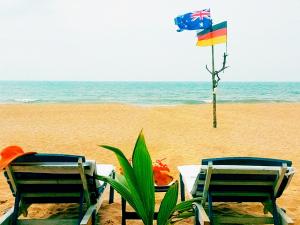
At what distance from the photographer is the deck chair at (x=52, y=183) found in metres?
3.58

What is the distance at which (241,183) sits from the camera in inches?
147

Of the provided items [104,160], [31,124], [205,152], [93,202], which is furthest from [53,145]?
[93,202]

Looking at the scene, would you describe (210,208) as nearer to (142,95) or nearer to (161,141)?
(161,141)

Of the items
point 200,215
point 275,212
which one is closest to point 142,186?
point 200,215

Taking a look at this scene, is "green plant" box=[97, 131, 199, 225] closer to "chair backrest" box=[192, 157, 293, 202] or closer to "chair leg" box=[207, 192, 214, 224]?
"chair backrest" box=[192, 157, 293, 202]

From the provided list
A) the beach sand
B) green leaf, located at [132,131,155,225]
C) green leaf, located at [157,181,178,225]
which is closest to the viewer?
green leaf, located at [132,131,155,225]

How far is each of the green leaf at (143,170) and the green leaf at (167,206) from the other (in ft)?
0.36

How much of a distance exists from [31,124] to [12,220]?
Result: 495 inches

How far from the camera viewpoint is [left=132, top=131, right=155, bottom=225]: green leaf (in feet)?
9.35

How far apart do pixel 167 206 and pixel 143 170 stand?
1.31 ft
